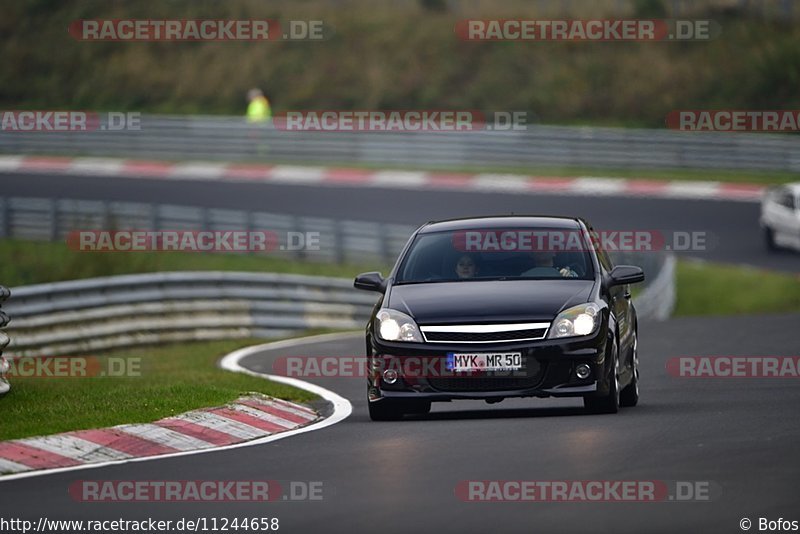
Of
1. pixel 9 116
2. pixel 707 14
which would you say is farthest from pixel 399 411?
pixel 707 14

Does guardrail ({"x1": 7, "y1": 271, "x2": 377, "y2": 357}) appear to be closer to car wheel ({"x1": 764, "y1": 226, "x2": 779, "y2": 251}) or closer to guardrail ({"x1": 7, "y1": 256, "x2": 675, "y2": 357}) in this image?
guardrail ({"x1": 7, "y1": 256, "x2": 675, "y2": 357})

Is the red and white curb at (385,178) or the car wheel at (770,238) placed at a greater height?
the red and white curb at (385,178)

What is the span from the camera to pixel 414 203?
39.7 meters

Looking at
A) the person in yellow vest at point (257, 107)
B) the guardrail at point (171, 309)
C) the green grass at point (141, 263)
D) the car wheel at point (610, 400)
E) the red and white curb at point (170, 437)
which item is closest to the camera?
the red and white curb at point (170, 437)

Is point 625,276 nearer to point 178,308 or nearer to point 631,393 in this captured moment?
point 631,393

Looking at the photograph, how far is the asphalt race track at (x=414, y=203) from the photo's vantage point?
120ft

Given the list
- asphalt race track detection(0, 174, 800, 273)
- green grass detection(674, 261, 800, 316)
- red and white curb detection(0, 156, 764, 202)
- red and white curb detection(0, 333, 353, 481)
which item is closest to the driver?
red and white curb detection(0, 333, 353, 481)

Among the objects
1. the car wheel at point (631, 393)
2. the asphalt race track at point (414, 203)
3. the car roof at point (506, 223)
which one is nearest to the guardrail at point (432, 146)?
the asphalt race track at point (414, 203)

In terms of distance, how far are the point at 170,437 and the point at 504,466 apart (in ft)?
9.29

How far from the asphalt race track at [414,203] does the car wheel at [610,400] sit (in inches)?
851

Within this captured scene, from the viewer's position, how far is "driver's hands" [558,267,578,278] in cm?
1343

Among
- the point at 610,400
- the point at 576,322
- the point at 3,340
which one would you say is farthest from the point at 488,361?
the point at 3,340

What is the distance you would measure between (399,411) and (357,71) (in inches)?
1622

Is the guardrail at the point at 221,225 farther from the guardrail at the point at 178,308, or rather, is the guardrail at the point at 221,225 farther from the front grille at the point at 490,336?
the front grille at the point at 490,336
